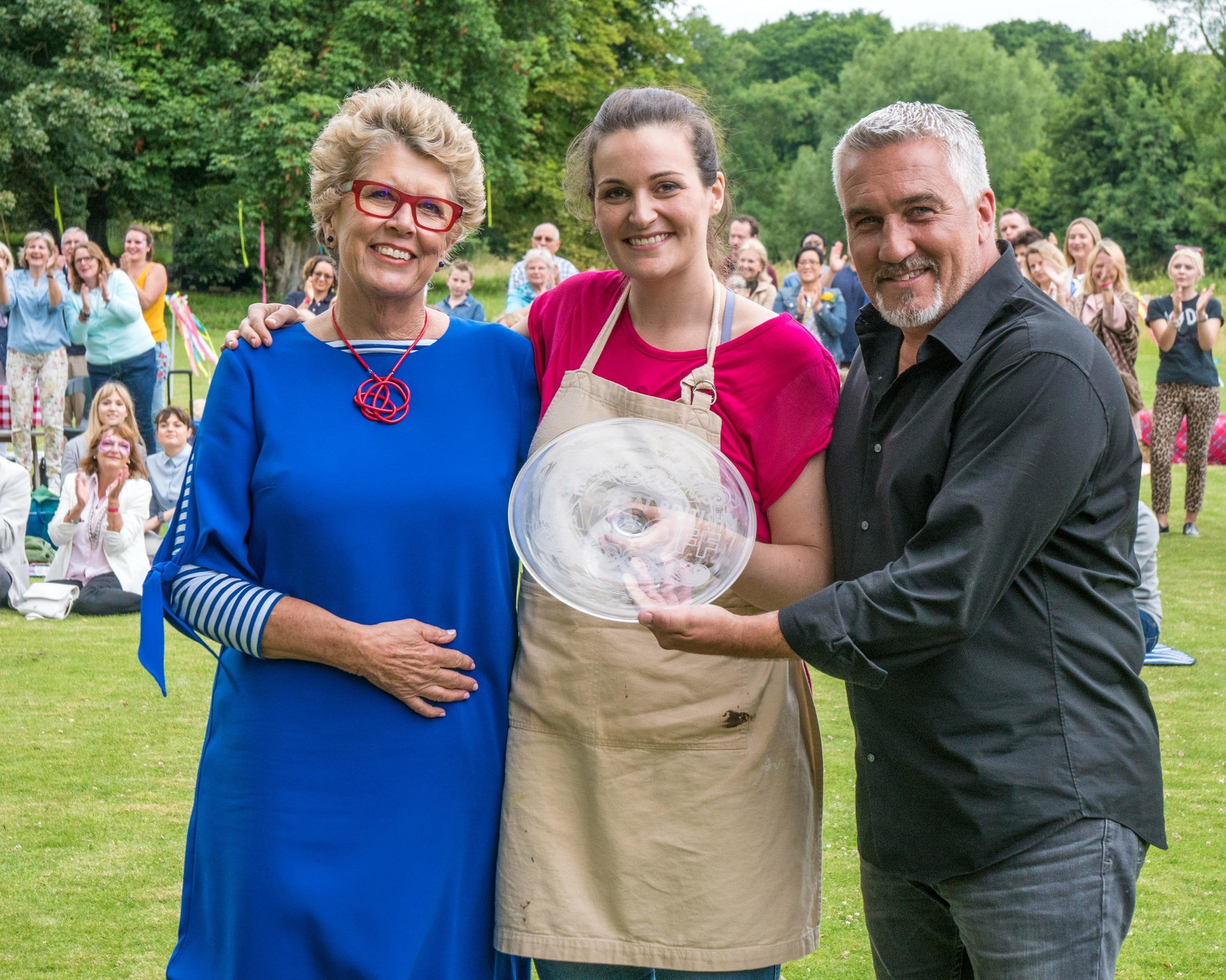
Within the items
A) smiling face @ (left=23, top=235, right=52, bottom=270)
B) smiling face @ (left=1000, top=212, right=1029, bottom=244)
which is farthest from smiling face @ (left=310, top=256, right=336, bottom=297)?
smiling face @ (left=1000, top=212, right=1029, bottom=244)

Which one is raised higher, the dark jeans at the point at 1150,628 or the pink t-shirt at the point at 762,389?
the pink t-shirt at the point at 762,389

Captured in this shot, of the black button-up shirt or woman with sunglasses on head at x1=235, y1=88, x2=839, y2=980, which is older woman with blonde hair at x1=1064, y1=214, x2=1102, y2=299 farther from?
the black button-up shirt

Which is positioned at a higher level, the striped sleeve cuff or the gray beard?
the gray beard

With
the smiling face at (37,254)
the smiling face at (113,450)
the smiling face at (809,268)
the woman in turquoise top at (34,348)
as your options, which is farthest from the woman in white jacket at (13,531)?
the smiling face at (809,268)

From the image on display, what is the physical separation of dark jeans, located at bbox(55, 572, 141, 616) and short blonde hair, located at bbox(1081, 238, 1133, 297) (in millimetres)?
7174

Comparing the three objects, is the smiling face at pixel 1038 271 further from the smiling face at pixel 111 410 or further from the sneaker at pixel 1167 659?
the smiling face at pixel 111 410

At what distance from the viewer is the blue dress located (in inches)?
91.4

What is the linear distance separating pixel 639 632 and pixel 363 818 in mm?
628

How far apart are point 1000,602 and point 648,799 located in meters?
0.73

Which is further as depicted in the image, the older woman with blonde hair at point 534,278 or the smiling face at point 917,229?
the older woman with blonde hair at point 534,278

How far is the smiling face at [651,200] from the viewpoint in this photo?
235cm

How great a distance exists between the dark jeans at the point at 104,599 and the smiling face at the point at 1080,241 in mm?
7547

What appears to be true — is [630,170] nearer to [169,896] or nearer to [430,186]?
[430,186]

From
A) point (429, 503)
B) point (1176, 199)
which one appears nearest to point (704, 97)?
point (429, 503)
